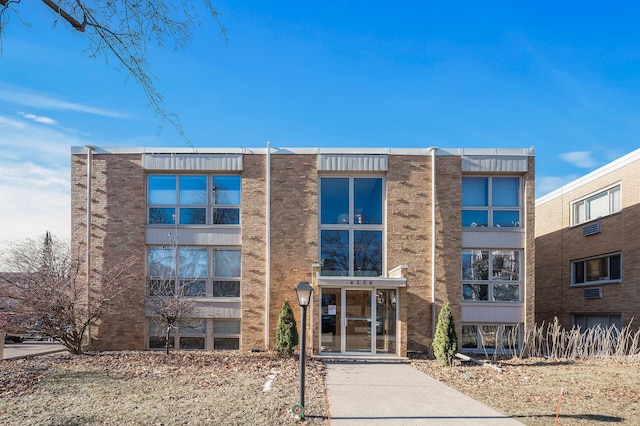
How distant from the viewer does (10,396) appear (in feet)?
29.9

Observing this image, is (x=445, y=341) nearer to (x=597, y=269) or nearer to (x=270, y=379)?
(x=270, y=379)

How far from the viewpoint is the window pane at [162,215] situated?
53.3 feet

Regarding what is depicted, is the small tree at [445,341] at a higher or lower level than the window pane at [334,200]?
lower

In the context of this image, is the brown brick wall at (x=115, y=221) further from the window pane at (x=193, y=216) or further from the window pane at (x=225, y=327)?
the window pane at (x=225, y=327)

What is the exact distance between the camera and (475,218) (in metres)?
16.2

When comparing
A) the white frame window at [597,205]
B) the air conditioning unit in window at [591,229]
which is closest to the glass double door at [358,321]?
the air conditioning unit in window at [591,229]

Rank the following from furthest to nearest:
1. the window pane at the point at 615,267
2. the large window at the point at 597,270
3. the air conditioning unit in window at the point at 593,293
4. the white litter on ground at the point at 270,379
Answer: the air conditioning unit in window at the point at 593,293 → the large window at the point at 597,270 → the window pane at the point at 615,267 → the white litter on ground at the point at 270,379

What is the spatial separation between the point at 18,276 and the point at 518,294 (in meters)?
14.7

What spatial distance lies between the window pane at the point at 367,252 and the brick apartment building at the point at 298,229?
3 centimetres

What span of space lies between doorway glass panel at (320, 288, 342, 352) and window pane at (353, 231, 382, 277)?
4.88 feet

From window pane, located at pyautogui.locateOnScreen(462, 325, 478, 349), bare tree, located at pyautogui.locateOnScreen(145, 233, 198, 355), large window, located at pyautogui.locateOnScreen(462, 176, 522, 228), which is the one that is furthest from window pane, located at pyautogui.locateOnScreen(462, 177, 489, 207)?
bare tree, located at pyautogui.locateOnScreen(145, 233, 198, 355)

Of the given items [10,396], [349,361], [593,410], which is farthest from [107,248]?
[593,410]

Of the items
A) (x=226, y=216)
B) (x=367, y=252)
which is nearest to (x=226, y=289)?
(x=226, y=216)

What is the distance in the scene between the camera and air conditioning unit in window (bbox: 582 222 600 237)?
18.9 m
